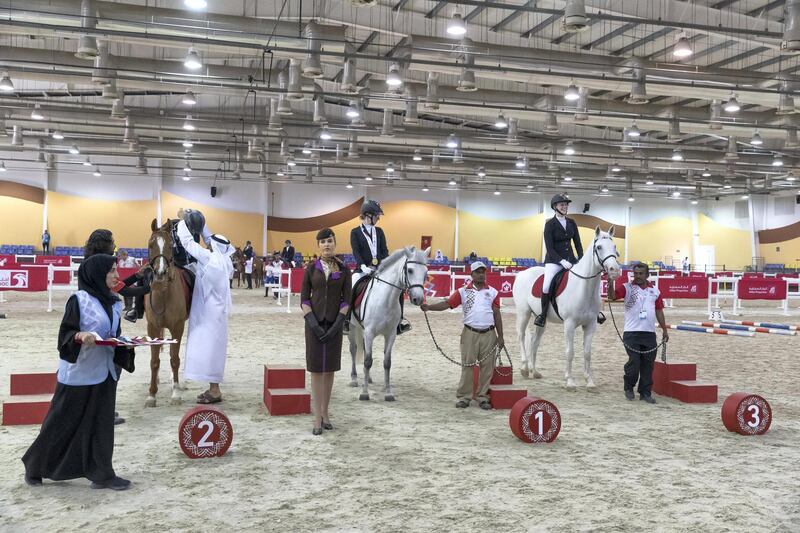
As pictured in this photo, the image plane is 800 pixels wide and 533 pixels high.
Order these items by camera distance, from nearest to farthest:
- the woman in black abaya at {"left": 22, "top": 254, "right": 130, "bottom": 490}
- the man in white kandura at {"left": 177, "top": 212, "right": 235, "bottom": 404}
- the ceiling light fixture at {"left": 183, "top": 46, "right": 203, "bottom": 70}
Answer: the woman in black abaya at {"left": 22, "top": 254, "right": 130, "bottom": 490}, the man in white kandura at {"left": 177, "top": 212, "right": 235, "bottom": 404}, the ceiling light fixture at {"left": 183, "top": 46, "right": 203, "bottom": 70}

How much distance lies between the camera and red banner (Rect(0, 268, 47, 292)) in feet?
54.6

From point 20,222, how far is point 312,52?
95.2ft

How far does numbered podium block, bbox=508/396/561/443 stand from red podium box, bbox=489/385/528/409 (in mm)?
1331

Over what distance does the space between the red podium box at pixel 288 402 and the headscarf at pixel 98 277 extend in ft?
8.78

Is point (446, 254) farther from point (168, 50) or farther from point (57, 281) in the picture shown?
point (57, 281)

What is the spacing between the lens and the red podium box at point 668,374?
850cm

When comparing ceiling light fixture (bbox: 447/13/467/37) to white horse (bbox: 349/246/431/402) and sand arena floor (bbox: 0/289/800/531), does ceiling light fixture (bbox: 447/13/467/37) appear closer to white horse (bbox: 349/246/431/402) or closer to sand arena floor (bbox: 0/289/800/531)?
white horse (bbox: 349/246/431/402)

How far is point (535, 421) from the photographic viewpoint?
6125 millimetres

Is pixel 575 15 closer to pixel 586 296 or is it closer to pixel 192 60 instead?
pixel 586 296

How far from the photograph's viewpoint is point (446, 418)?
281 inches

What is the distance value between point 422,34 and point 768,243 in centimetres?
3637

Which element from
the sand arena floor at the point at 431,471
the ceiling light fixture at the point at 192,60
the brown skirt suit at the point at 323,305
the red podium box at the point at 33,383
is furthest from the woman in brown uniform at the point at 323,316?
the ceiling light fixture at the point at 192,60

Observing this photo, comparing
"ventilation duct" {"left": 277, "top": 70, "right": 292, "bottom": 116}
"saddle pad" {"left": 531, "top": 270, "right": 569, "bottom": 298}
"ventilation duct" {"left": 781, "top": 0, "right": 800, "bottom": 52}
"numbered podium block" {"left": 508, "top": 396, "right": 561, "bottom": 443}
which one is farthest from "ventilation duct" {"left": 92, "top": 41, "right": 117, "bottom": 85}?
"numbered podium block" {"left": 508, "top": 396, "right": 561, "bottom": 443}

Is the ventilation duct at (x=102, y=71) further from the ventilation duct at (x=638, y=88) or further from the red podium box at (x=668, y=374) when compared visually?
the red podium box at (x=668, y=374)
